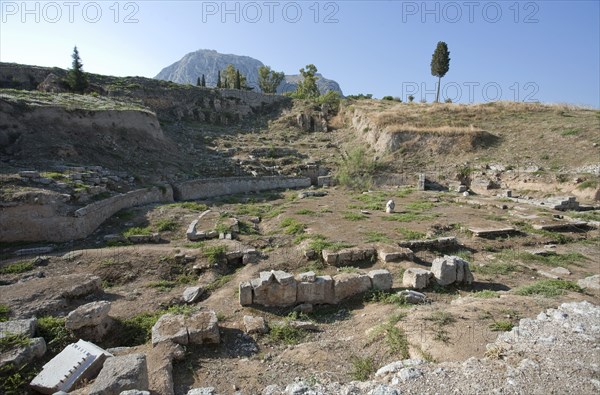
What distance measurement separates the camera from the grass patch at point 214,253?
9961 mm

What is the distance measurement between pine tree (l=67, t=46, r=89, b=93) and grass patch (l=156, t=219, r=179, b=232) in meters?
24.5

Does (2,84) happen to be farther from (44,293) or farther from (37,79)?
(44,293)

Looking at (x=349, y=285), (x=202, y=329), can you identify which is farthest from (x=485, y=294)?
(x=202, y=329)

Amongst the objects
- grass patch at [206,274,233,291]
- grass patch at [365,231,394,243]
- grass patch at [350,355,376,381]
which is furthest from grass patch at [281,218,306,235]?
grass patch at [350,355,376,381]

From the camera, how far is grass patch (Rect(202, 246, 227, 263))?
9961 mm

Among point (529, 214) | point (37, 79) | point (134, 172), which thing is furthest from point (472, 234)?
point (37, 79)

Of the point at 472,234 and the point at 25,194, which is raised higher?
the point at 25,194

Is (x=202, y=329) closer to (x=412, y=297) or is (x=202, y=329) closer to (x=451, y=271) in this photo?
(x=412, y=297)

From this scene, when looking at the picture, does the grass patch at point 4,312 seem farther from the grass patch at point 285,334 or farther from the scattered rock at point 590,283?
the scattered rock at point 590,283

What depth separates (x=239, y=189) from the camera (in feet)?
78.4

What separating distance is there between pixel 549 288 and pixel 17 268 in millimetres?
13610

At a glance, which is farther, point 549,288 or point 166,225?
point 166,225

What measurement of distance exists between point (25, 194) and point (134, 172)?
7.58 metres

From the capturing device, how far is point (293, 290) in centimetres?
746
